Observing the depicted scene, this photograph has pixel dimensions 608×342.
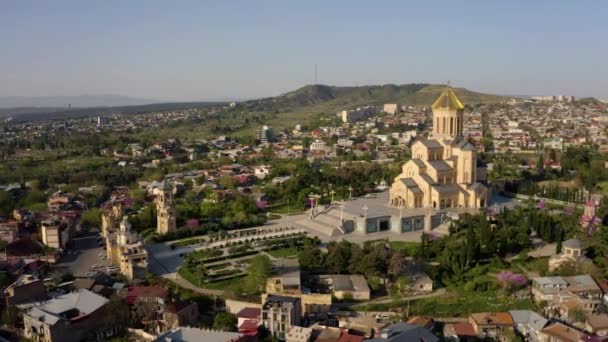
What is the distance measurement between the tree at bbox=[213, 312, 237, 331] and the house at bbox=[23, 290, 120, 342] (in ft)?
11.2

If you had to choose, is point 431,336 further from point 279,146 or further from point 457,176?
point 279,146

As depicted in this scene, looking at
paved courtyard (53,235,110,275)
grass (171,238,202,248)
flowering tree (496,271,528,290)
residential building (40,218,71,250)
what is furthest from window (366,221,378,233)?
residential building (40,218,71,250)

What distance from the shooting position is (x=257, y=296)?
2130cm

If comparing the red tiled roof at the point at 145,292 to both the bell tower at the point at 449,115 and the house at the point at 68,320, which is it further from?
the bell tower at the point at 449,115

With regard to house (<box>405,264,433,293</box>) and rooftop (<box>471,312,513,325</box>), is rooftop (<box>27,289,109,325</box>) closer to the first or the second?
house (<box>405,264,433,293</box>)

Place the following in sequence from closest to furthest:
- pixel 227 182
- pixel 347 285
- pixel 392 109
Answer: pixel 347 285 → pixel 227 182 → pixel 392 109

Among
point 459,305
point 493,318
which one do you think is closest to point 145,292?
point 459,305

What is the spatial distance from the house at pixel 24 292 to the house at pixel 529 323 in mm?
16608

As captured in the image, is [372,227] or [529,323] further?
[372,227]

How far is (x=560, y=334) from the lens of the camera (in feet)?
57.1

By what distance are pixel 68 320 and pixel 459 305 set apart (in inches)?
522

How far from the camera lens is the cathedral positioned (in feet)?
103

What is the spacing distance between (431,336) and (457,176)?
17299 mm

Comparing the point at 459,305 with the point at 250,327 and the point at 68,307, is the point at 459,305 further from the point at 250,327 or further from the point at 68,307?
the point at 68,307
